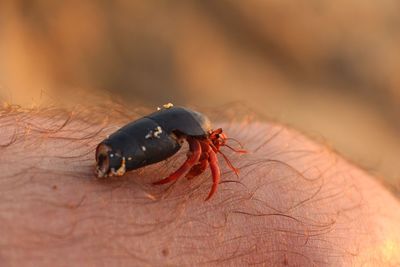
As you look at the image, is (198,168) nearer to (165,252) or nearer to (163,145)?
(163,145)

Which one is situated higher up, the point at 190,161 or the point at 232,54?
the point at 190,161

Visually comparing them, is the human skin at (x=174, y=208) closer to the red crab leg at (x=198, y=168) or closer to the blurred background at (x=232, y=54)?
the red crab leg at (x=198, y=168)

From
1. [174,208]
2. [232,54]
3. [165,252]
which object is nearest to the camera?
[165,252]

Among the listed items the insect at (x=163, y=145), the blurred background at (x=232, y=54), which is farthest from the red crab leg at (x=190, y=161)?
the blurred background at (x=232, y=54)

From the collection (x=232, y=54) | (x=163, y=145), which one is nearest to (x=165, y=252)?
(x=163, y=145)

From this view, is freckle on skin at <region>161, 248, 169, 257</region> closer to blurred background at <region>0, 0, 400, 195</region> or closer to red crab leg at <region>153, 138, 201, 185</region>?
red crab leg at <region>153, 138, 201, 185</region>

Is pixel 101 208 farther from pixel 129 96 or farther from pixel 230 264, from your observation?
pixel 129 96

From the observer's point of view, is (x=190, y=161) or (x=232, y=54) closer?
(x=190, y=161)
